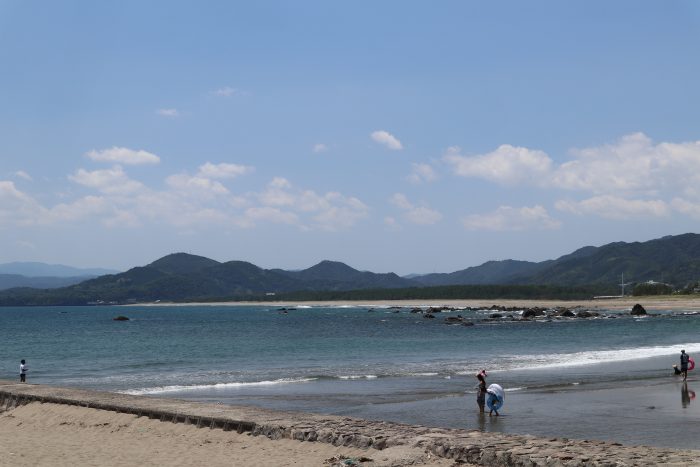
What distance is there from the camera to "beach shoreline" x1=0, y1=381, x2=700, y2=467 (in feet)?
42.8

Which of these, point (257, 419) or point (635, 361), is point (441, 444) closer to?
point (257, 419)

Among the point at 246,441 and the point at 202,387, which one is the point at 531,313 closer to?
the point at 202,387

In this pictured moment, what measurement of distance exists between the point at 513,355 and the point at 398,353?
746 centimetres

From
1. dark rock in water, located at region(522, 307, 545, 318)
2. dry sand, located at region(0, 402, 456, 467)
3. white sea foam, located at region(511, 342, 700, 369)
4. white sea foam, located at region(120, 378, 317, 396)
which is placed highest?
dark rock in water, located at region(522, 307, 545, 318)

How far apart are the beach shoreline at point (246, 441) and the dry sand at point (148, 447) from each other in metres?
0.02

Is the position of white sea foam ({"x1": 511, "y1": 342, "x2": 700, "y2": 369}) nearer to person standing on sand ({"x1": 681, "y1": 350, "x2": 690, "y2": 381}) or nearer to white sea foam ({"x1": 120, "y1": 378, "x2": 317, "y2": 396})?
person standing on sand ({"x1": 681, "y1": 350, "x2": 690, "y2": 381})

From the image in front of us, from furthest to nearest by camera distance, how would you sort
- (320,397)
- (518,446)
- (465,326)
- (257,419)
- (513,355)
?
(465,326), (513,355), (320,397), (257,419), (518,446)

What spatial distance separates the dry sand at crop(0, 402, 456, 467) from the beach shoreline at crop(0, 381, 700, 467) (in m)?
0.02

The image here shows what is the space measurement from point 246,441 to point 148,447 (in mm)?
2195

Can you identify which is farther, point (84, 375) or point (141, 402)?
point (84, 375)

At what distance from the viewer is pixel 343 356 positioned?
154 feet

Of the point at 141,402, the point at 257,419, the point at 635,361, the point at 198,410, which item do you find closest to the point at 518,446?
the point at 257,419

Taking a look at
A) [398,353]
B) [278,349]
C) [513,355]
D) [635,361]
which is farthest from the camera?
[278,349]

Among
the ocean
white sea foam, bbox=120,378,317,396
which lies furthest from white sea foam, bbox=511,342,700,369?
white sea foam, bbox=120,378,317,396
